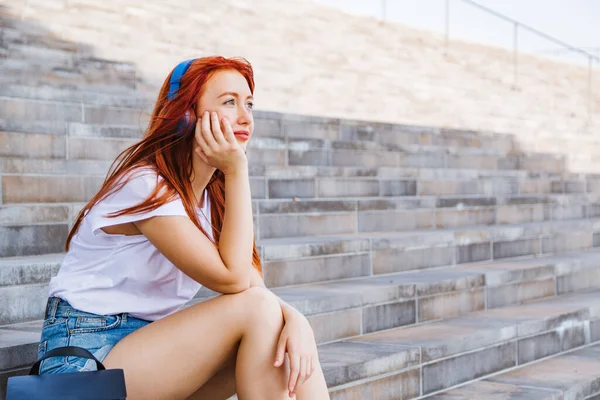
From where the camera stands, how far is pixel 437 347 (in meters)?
3.26

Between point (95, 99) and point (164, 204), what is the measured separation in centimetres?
296

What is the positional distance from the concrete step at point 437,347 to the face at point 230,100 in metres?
0.87

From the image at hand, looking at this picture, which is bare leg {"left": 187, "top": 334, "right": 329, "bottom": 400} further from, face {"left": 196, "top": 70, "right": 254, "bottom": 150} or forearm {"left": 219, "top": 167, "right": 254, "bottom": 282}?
face {"left": 196, "top": 70, "right": 254, "bottom": 150}

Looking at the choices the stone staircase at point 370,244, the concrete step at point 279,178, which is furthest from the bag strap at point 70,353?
the concrete step at point 279,178

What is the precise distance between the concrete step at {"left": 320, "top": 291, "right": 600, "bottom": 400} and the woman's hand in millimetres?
880

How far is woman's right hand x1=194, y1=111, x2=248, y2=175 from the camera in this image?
79.9 inches

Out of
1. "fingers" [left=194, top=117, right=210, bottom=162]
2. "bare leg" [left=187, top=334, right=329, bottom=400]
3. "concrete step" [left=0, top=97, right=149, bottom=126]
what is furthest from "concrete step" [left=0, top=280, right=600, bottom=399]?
"concrete step" [left=0, top=97, right=149, bottom=126]

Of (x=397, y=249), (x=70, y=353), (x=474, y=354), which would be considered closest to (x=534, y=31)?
(x=397, y=249)

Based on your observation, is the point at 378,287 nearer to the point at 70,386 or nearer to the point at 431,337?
the point at 431,337

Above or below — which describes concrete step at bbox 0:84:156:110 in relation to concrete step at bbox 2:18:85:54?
below

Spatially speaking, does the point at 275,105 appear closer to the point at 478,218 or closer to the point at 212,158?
the point at 478,218

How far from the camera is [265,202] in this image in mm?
4297

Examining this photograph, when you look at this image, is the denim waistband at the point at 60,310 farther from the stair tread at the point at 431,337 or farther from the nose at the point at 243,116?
the nose at the point at 243,116

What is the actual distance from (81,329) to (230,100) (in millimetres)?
644
